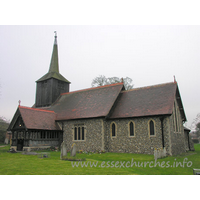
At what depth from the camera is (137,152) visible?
19.6m

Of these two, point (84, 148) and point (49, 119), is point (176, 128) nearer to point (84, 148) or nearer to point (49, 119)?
point (84, 148)

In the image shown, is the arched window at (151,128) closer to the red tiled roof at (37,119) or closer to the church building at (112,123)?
the church building at (112,123)

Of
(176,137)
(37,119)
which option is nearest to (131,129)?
(176,137)

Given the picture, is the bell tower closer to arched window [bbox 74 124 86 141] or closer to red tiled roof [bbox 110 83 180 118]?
arched window [bbox 74 124 86 141]

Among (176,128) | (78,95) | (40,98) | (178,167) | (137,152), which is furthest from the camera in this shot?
(40,98)

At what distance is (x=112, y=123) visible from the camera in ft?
71.9

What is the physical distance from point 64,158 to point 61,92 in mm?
18887

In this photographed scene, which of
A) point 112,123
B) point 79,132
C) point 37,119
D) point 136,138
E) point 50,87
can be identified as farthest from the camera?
point 50,87

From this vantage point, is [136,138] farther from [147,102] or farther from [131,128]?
[147,102]

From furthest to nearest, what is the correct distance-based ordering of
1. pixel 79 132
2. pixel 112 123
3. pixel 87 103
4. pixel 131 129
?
pixel 87 103, pixel 79 132, pixel 112 123, pixel 131 129

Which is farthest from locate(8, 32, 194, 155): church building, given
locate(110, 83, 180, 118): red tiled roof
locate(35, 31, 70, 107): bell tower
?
locate(35, 31, 70, 107): bell tower

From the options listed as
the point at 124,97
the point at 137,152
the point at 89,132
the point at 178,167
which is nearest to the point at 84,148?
the point at 89,132

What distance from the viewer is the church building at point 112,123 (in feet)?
63.9

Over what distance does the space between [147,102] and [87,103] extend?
26.7 feet
